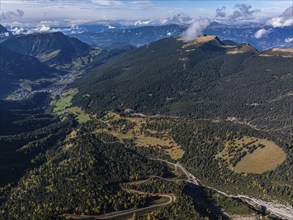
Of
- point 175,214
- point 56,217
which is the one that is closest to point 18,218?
point 56,217

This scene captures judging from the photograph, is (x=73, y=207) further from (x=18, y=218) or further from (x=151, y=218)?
(x=151, y=218)

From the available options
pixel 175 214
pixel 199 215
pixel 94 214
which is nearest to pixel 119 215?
pixel 94 214

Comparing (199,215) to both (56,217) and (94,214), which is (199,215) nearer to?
(94,214)

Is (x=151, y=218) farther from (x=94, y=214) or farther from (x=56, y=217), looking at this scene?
(x=56, y=217)

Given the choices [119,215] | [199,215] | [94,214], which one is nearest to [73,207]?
[94,214]

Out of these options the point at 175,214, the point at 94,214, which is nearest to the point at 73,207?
the point at 94,214

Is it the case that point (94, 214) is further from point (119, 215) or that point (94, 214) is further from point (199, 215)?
point (199, 215)
